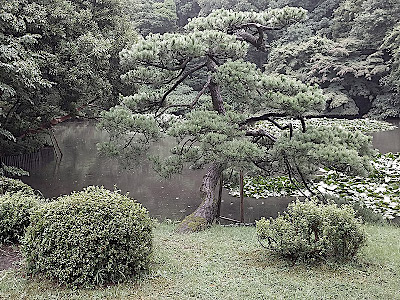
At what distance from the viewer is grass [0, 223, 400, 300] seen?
3.06 metres

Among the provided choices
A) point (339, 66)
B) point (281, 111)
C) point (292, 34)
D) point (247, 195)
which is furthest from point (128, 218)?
point (292, 34)

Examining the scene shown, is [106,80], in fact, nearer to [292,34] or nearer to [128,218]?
[128,218]

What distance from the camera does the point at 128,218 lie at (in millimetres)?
3395

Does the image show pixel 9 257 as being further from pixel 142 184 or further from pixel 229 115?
pixel 142 184

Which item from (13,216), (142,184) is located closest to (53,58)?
(142,184)

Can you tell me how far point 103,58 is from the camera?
9766 mm

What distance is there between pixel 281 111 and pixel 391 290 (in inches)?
143

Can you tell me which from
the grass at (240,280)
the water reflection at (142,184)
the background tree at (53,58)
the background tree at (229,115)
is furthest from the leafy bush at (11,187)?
the water reflection at (142,184)

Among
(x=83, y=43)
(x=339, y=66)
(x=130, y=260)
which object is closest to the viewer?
(x=130, y=260)

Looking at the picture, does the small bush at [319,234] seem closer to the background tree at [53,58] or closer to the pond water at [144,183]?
the pond water at [144,183]

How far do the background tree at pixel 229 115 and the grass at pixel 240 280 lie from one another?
75.1 inches

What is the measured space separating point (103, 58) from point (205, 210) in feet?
17.0

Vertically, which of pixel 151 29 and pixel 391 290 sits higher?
pixel 151 29

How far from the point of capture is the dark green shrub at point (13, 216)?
13.9 feet
